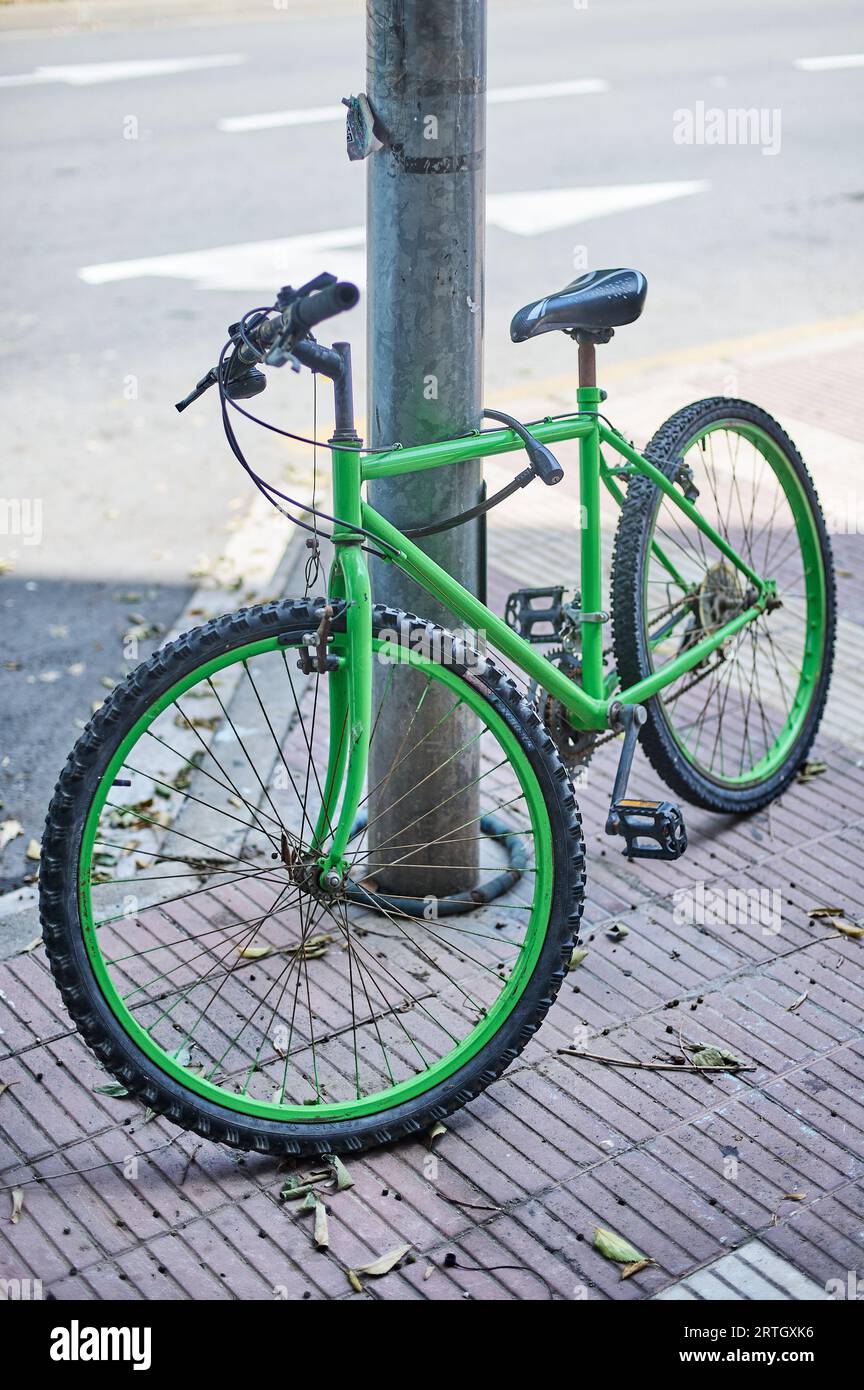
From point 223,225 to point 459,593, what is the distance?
762 cm

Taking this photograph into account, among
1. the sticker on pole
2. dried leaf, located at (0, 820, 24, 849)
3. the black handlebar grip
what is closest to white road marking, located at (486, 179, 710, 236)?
dried leaf, located at (0, 820, 24, 849)

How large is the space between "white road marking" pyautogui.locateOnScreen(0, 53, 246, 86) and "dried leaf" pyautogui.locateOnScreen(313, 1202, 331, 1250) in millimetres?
13339

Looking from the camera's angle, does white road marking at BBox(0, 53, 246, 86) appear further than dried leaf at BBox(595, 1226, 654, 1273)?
Yes

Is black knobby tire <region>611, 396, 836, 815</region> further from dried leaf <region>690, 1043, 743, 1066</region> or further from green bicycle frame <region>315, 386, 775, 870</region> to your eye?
dried leaf <region>690, 1043, 743, 1066</region>

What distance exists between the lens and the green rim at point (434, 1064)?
3.19 metres

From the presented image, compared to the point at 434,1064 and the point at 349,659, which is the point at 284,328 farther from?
the point at 434,1064

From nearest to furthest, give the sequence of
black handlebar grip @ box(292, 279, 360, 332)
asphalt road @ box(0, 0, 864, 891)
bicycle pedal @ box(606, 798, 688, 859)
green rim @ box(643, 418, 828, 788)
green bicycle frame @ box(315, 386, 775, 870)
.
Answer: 1. black handlebar grip @ box(292, 279, 360, 332)
2. green bicycle frame @ box(315, 386, 775, 870)
3. bicycle pedal @ box(606, 798, 688, 859)
4. green rim @ box(643, 418, 828, 788)
5. asphalt road @ box(0, 0, 864, 891)

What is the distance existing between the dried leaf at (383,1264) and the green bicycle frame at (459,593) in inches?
31.7

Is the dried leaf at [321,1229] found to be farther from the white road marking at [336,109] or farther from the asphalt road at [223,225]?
the white road marking at [336,109]

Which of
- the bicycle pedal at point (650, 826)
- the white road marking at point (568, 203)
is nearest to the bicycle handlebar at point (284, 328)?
the bicycle pedal at point (650, 826)

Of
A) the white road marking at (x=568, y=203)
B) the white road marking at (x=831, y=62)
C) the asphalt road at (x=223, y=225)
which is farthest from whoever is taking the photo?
the white road marking at (x=831, y=62)

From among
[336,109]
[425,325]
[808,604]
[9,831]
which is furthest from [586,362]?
[336,109]

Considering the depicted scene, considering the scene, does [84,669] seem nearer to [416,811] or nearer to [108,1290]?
[416,811]

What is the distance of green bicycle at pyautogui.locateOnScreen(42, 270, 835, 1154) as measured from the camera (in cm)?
322
